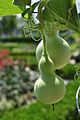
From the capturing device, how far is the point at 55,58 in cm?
59

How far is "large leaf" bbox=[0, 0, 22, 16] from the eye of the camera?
2.24 feet

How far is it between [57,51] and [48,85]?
0.05 metres

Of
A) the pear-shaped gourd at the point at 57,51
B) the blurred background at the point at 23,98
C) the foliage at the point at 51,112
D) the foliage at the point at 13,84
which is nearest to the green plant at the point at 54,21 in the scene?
the pear-shaped gourd at the point at 57,51

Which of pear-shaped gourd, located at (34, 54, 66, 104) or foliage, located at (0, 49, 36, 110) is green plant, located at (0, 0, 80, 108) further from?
foliage, located at (0, 49, 36, 110)

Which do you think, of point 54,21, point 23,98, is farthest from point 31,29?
point 23,98

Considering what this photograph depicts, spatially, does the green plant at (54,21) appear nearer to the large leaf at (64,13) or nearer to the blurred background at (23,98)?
the large leaf at (64,13)

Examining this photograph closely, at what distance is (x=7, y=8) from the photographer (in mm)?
699

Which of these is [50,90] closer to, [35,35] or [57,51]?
[57,51]

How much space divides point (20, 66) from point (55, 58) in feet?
21.2

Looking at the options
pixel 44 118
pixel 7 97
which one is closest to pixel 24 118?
pixel 44 118

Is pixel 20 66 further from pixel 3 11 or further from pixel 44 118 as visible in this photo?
pixel 3 11

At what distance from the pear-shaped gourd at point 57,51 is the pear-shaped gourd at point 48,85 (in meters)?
0.01

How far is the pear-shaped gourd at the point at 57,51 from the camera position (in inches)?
22.9

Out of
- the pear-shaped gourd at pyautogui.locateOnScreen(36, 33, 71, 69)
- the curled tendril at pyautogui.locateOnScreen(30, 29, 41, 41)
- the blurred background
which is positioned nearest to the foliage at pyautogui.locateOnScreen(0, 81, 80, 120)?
the blurred background
